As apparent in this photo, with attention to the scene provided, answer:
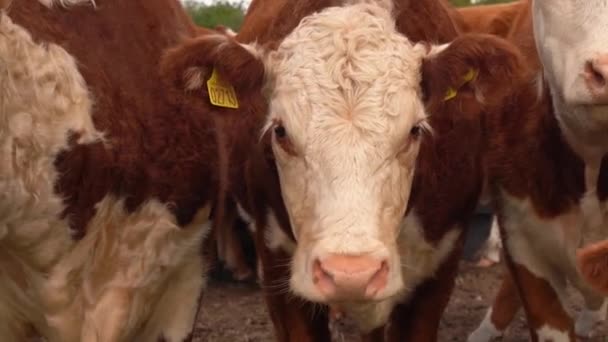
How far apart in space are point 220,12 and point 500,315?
12.0 meters

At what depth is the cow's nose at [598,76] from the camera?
4.57m

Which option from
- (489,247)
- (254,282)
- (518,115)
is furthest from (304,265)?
(489,247)

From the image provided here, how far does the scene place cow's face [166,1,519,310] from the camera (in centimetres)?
417

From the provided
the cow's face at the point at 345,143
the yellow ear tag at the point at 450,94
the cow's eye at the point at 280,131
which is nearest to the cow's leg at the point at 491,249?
the yellow ear tag at the point at 450,94

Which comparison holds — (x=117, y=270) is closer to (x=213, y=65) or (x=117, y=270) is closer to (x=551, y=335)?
(x=213, y=65)

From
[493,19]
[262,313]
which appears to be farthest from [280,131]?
[262,313]

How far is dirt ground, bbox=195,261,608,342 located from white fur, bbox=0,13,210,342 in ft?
8.71

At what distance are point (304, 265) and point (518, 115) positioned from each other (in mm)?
1811

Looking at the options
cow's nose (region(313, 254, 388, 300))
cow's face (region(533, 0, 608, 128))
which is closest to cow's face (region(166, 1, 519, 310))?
cow's nose (region(313, 254, 388, 300))

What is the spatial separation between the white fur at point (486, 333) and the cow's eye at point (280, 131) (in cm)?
364

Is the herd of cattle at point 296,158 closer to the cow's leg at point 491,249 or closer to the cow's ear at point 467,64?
the cow's ear at point 467,64

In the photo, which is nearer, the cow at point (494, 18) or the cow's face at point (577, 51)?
the cow's face at point (577, 51)

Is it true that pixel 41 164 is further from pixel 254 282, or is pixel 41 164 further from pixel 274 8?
pixel 254 282

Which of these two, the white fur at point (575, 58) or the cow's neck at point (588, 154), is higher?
the white fur at point (575, 58)
